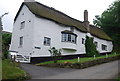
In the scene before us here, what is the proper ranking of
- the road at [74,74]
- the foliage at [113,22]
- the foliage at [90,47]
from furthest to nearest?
the foliage at [113,22] < the foliage at [90,47] < the road at [74,74]

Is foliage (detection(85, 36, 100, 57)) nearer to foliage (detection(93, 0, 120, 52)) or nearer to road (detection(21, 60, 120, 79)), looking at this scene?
foliage (detection(93, 0, 120, 52))

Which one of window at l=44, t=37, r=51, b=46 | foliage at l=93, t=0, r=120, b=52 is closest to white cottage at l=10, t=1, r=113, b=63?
window at l=44, t=37, r=51, b=46

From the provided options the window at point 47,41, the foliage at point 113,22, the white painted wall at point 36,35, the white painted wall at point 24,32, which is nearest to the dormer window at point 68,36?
the white painted wall at point 36,35

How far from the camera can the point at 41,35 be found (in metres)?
28.9

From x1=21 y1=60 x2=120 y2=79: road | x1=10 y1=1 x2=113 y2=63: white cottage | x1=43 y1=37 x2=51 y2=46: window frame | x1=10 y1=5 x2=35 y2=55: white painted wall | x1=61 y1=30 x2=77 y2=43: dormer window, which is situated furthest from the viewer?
x1=61 y1=30 x2=77 y2=43: dormer window

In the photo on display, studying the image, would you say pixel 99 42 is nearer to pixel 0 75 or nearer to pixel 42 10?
pixel 42 10

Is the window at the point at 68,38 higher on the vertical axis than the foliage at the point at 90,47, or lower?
higher

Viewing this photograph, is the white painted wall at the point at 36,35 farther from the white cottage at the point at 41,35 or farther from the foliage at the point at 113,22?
the foliage at the point at 113,22

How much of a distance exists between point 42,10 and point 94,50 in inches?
517

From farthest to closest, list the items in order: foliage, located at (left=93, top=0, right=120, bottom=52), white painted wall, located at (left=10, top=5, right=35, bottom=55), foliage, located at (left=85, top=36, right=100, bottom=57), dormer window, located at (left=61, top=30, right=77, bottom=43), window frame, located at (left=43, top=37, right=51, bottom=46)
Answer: foliage, located at (left=93, top=0, right=120, bottom=52)
foliage, located at (left=85, top=36, right=100, bottom=57)
dormer window, located at (left=61, top=30, right=77, bottom=43)
window frame, located at (left=43, top=37, right=51, bottom=46)
white painted wall, located at (left=10, top=5, right=35, bottom=55)

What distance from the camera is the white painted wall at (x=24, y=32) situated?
28453mm

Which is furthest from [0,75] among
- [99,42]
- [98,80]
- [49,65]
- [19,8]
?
[99,42]

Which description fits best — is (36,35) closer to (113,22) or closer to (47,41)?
(47,41)

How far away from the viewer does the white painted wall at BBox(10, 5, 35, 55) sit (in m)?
28.5
